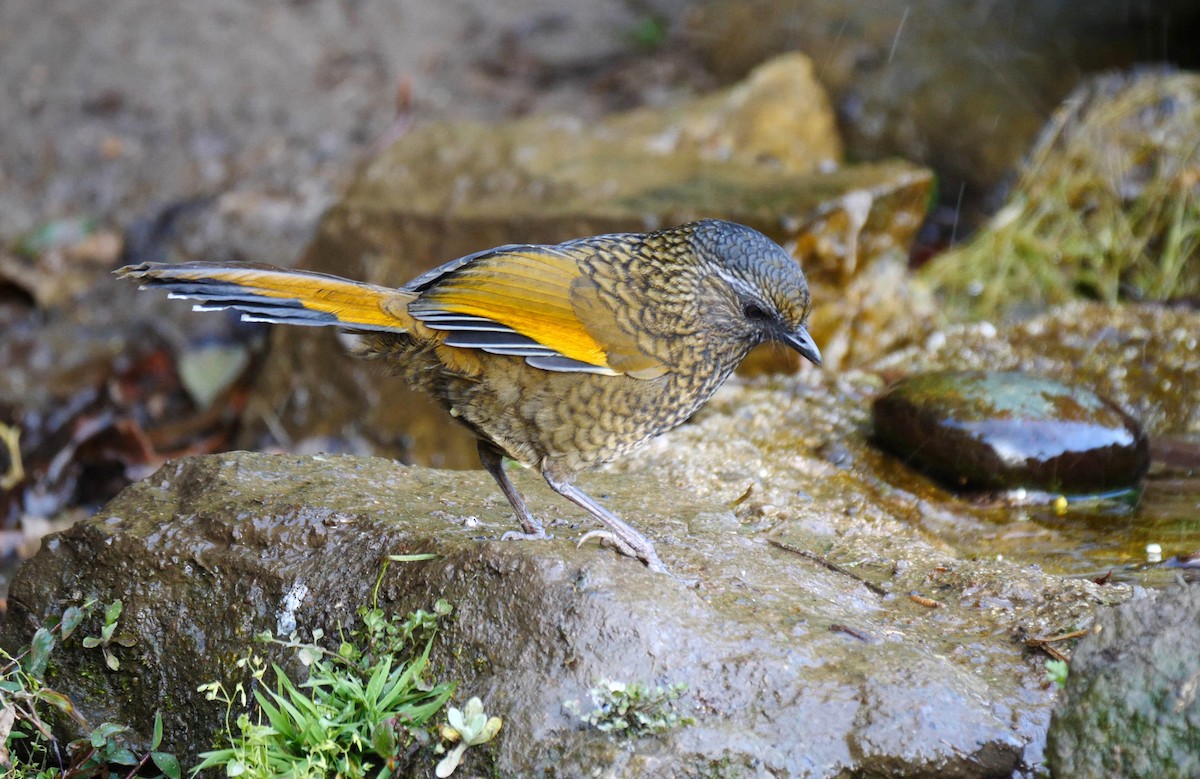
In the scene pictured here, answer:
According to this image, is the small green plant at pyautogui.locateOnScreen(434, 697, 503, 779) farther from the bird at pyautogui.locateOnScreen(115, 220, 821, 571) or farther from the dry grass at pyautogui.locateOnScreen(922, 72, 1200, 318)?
the dry grass at pyautogui.locateOnScreen(922, 72, 1200, 318)

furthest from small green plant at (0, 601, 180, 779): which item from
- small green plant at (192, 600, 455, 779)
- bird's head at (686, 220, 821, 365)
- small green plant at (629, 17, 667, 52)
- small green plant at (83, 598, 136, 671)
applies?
small green plant at (629, 17, 667, 52)

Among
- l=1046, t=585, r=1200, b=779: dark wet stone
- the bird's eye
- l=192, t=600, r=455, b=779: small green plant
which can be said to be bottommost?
l=192, t=600, r=455, b=779: small green plant

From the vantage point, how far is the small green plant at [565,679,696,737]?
8.28 feet

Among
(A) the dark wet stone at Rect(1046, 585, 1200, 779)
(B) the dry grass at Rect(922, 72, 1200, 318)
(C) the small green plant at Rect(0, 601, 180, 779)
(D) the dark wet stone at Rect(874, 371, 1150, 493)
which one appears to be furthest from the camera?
(B) the dry grass at Rect(922, 72, 1200, 318)

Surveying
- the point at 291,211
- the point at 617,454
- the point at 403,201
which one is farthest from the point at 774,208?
the point at 291,211

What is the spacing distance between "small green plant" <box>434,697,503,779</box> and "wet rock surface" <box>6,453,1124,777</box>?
0.18 ft

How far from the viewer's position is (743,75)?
28.6 ft

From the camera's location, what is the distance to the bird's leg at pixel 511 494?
127 inches

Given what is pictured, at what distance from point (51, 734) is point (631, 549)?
1.57 meters

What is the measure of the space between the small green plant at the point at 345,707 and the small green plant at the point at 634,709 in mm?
374

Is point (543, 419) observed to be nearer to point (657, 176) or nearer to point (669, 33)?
point (657, 176)

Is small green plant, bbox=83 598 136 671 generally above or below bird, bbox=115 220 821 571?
below

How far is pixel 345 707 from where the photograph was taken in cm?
275

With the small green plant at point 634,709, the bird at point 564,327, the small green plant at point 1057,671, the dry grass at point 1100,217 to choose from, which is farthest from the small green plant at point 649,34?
the small green plant at point 634,709
